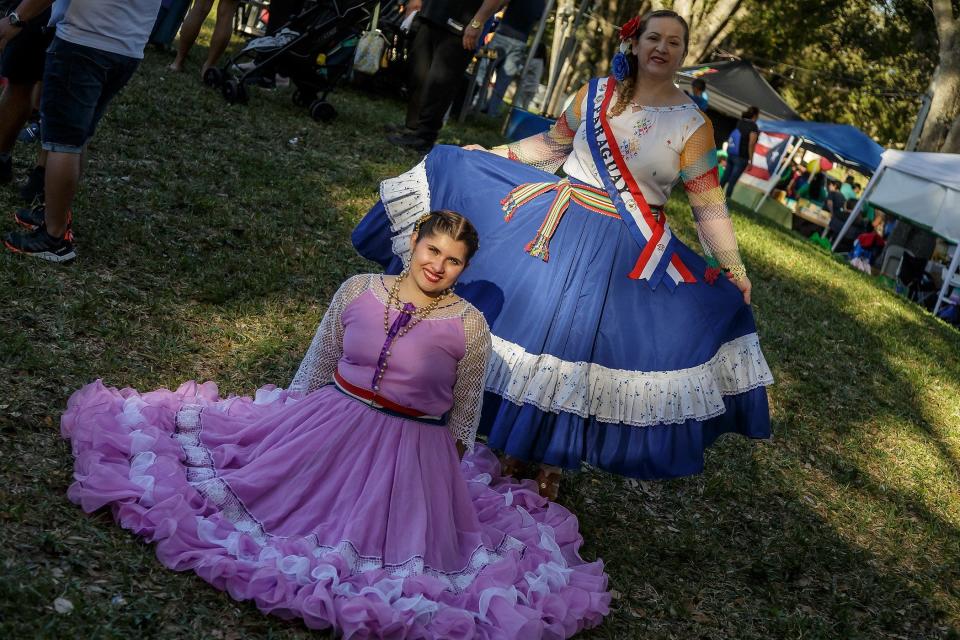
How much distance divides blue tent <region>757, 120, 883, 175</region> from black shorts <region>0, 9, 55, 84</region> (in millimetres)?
17850

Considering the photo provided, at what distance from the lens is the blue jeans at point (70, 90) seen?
5008 millimetres

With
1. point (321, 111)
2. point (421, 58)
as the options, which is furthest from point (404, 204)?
point (321, 111)

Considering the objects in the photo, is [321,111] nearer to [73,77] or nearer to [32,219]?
[32,219]

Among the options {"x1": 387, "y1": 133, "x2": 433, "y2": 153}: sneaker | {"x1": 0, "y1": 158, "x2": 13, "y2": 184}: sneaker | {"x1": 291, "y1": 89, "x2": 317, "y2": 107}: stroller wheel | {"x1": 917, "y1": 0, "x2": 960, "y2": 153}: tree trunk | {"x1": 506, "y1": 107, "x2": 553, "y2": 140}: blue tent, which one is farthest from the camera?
{"x1": 917, "y1": 0, "x2": 960, "y2": 153}: tree trunk

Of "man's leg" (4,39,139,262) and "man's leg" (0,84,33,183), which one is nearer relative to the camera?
"man's leg" (4,39,139,262)

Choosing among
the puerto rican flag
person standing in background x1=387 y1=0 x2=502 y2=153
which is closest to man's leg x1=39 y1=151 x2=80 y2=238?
person standing in background x1=387 y1=0 x2=502 y2=153

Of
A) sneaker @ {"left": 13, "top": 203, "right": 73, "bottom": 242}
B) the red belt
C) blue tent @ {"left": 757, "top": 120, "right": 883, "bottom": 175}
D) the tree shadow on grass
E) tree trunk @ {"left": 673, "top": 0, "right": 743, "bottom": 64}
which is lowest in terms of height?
the tree shadow on grass

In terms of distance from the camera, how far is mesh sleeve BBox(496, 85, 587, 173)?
478 cm

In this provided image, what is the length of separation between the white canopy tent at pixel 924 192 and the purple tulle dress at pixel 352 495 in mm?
11608

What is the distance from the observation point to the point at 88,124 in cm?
520

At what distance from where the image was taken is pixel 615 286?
14.3ft

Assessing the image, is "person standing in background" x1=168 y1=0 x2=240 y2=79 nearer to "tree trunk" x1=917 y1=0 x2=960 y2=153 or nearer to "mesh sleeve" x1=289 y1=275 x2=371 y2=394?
"mesh sleeve" x1=289 y1=275 x2=371 y2=394

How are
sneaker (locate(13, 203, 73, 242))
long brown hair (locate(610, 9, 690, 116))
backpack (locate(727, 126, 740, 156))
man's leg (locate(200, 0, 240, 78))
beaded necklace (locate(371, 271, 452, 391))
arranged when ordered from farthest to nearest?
backpack (locate(727, 126, 740, 156))
man's leg (locate(200, 0, 240, 78))
sneaker (locate(13, 203, 73, 242))
long brown hair (locate(610, 9, 690, 116))
beaded necklace (locate(371, 271, 452, 391))

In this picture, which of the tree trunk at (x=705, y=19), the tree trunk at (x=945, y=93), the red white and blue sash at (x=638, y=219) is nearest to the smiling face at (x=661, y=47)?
the red white and blue sash at (x=638, y=219)
